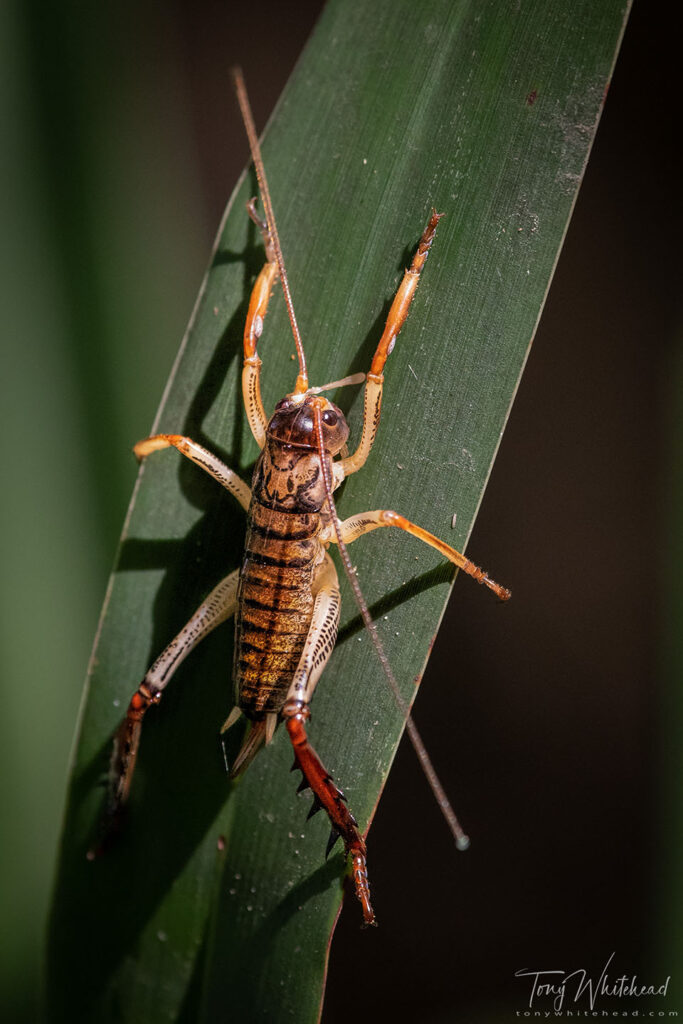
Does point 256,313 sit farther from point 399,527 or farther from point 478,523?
point 478,523

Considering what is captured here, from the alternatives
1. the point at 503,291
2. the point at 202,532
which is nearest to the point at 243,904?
the point at 202,532

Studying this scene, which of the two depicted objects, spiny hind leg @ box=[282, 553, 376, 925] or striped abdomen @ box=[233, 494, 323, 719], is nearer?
spiny hind leg @ box=[282, 553, 376, 925]

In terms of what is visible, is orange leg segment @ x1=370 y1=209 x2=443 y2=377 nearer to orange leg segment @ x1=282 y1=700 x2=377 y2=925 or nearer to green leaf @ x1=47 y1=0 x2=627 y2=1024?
green leaf @ x1=47 y1=0 x2=627 y2=1024

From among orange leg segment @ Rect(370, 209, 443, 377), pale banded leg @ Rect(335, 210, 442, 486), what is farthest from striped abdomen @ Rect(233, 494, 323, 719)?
orange leg segment @ Rect(370, 209, 443, 377)

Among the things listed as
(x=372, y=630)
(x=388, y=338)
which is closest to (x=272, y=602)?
(x=372, y=630)

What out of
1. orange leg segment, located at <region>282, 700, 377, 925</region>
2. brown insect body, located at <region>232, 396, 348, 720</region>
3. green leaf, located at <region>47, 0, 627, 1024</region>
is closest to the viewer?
green leaf, located at <region>47, 0, 627, 1024</region>
